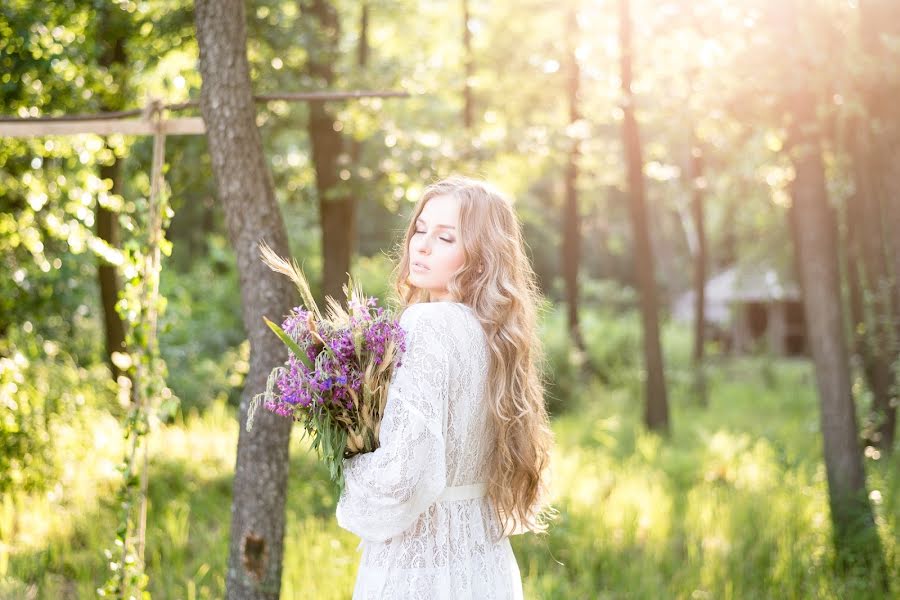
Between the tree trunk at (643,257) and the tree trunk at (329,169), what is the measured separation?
155 inches

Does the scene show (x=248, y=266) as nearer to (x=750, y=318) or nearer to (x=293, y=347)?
(x=293, y=347)

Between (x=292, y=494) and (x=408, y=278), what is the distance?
4636mm

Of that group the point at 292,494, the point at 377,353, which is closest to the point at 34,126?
the point at 377,353

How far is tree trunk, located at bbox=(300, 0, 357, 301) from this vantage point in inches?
338

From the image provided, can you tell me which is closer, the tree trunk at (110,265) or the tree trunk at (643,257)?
the tree trunk at (110,265)

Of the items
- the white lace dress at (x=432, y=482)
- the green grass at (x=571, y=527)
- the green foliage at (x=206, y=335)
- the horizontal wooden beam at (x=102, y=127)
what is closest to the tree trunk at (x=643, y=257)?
the green grass at (x=571, y=527)

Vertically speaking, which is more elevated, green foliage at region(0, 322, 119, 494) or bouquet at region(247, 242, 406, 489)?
bouquet at region(247, 242, 406, 489)

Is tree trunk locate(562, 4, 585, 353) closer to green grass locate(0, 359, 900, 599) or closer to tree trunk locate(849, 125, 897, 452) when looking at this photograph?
tree trunk locate(849, 125, 897, 452)

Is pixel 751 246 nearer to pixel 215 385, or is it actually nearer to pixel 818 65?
pixel 215 385

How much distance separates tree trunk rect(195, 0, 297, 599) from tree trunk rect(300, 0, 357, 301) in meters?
4.89

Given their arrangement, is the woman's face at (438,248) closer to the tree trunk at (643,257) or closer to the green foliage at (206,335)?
the green foliage at (206,335)

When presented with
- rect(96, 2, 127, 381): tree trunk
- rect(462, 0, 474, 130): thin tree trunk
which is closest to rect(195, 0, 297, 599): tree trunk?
rect(96, 2, 127, 381): tree trunk

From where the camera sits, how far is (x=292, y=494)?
7043mm

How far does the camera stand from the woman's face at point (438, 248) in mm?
2602
